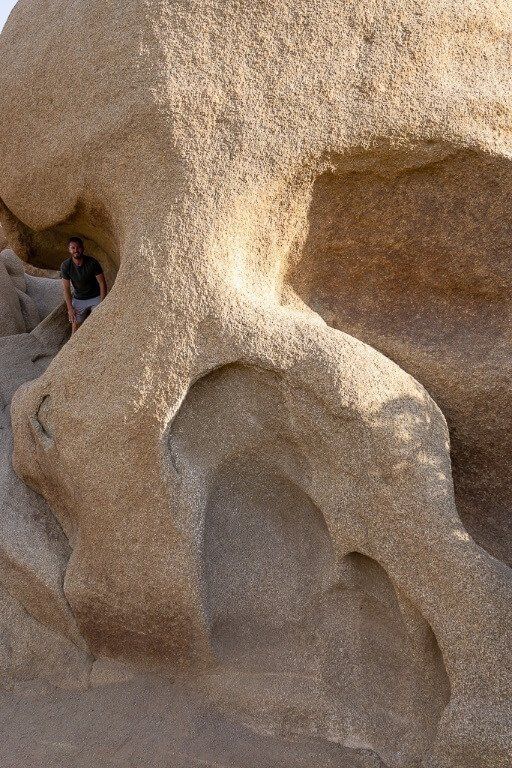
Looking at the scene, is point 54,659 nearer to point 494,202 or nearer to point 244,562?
point 244,562

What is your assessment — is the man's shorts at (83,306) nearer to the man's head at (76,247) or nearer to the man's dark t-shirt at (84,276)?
the man's dark t-shirt at (84,276)

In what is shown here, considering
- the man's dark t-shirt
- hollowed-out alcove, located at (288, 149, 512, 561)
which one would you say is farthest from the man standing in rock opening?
hollowed-out alcove, located at (288, 149, 512, 561)

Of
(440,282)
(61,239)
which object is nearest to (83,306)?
(61,239)

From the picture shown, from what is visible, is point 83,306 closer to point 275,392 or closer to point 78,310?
point 78,310

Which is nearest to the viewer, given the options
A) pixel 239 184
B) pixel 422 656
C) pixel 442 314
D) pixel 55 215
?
pixel 422 656

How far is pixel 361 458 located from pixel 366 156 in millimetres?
1305

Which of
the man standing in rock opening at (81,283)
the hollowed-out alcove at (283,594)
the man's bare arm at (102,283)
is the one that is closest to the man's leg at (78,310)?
the man standing in rock opening at (81,283)

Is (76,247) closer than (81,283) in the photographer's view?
Yes

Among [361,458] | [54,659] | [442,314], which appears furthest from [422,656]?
[54,659]

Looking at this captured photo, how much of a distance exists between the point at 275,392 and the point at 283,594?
2.93 feet

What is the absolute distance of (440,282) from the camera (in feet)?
10.7

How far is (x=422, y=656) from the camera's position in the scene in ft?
8.96

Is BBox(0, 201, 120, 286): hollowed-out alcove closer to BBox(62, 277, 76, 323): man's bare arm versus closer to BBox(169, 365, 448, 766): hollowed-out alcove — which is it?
BBox(62, 277, 76, 323): man's bare arm

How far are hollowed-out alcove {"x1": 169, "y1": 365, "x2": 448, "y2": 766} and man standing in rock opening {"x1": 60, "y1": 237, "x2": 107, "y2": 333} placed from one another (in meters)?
1.57
